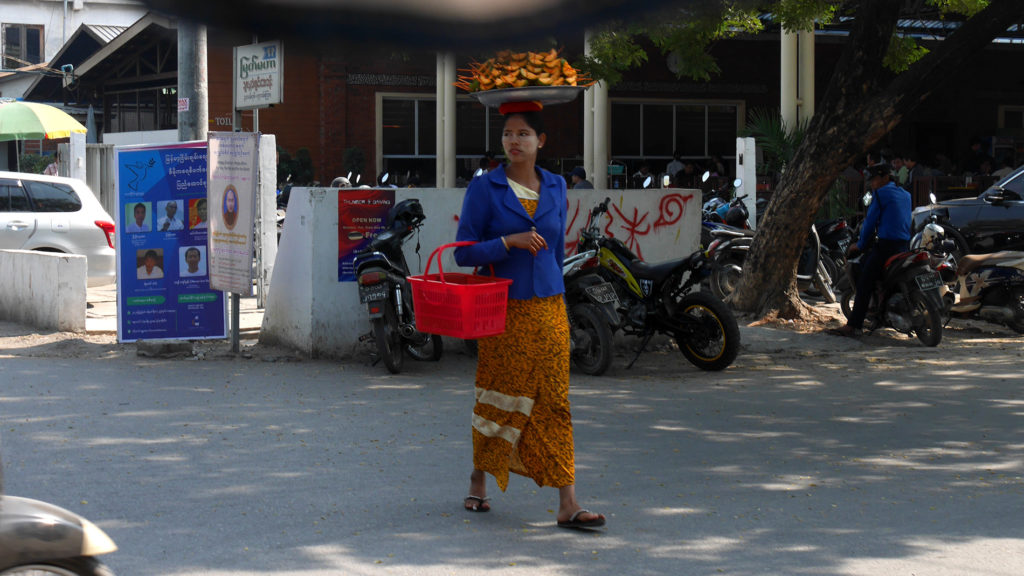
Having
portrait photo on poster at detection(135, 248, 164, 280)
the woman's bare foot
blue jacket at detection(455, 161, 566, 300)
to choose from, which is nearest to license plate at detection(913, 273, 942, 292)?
blue jacket at detection(455, 161, 566, 300)

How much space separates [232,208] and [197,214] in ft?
1.60

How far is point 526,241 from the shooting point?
4.86m

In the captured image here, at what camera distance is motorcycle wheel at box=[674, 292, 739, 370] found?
358 inches

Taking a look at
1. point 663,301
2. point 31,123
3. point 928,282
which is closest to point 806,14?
point 928,282

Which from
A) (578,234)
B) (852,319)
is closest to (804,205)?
(852,319)

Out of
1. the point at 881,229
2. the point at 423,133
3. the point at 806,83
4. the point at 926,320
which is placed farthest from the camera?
the point at 423,133

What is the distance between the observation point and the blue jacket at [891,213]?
34.5 feet

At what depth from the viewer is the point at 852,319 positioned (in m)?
10.9

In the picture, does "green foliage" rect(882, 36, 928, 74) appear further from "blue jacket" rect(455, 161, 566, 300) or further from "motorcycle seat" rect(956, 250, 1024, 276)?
"blue jacket" rect(455, 161, 566, 300)

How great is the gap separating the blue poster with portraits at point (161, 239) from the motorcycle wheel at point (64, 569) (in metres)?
6.71

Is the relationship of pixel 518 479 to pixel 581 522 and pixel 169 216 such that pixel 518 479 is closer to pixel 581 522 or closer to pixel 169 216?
pixel 581 522

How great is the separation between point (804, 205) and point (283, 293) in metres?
5.11

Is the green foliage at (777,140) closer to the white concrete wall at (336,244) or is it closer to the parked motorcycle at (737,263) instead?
the parked motorcycle at (737,263)

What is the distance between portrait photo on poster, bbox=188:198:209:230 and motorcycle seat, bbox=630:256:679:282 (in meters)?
3.79
